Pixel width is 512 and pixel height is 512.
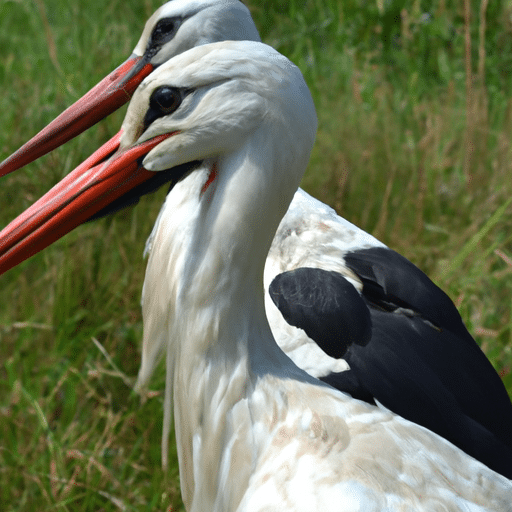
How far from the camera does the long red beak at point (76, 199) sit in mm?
1251

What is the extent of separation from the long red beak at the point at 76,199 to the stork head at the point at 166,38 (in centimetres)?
86

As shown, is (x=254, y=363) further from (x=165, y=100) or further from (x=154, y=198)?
(x=154, y=198)

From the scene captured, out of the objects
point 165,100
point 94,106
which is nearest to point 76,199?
point 165,100

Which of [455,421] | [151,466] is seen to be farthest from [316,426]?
[151,466]

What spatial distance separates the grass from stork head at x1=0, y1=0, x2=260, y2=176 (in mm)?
318

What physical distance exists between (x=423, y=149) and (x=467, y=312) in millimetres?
783

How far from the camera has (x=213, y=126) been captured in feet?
3.87

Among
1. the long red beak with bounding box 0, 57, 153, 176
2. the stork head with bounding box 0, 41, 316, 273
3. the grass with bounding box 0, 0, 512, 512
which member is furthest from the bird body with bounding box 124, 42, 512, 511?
the long red beak with bounding box 0, 57, 153, 176

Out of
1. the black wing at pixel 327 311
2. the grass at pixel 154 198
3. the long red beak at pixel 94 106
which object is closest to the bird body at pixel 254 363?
the black wing at pixel 327 311

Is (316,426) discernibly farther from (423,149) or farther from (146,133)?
(423,149)

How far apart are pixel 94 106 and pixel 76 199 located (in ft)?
3.06

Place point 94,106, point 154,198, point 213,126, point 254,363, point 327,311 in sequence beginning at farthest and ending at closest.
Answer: point 154,198 < point 94,106 < point 327,311 < point 254,363 < point 213,126

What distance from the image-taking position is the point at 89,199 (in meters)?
1.26

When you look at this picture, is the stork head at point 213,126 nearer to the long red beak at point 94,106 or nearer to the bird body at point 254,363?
the bird body at point 254,363
